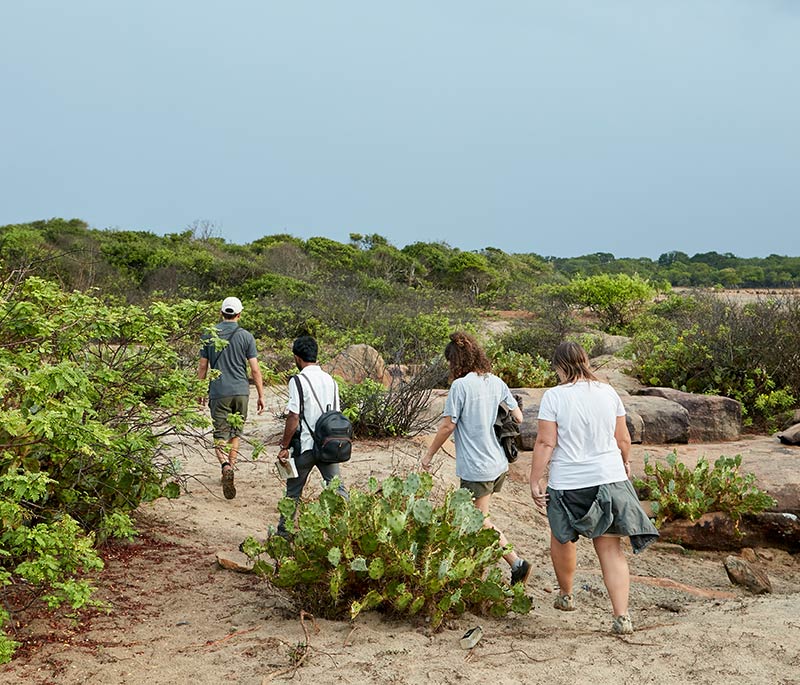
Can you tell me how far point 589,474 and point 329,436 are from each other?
1771mm

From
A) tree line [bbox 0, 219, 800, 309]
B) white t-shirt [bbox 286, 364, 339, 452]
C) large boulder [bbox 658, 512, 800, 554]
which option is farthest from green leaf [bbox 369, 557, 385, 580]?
tree line [bbox 0, 219, 800, 309]

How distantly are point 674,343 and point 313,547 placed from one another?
35.6ft

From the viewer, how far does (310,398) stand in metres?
5.84

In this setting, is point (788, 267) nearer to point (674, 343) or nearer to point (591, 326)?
point (591, 326)

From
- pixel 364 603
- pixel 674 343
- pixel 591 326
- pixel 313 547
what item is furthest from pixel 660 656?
pixel 591 326

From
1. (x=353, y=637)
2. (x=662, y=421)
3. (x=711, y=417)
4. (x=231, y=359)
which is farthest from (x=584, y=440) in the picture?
(x=711, y=417)

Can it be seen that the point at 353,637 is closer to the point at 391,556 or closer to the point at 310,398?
the point at 391,556

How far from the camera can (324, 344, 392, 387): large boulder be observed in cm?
1275

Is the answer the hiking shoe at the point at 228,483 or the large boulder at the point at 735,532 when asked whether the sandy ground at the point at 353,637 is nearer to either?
the hiking shoe at the point at 228,483

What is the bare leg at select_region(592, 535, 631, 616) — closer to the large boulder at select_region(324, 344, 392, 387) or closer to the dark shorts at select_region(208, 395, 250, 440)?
the dark shorts at select_region(208, 395, 250, 440)

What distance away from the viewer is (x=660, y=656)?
4.21m

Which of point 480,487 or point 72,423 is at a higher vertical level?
point 72,423

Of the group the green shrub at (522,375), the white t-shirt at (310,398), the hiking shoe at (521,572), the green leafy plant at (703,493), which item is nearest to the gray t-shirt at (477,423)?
the hiking shoe at (521,572)

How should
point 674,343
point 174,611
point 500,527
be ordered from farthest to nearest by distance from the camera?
point 674,343
point 500,527
point 174,611
